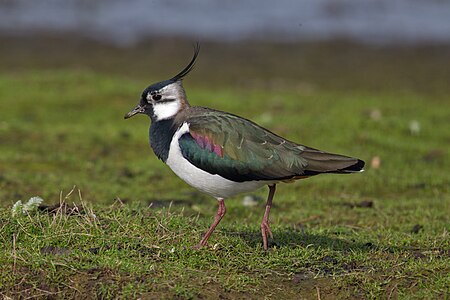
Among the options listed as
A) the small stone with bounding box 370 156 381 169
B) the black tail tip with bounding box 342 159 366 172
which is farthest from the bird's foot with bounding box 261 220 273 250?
the small stone with bounding box 370 156 381 169

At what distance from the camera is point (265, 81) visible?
56.0ft

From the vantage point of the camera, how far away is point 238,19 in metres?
21.4

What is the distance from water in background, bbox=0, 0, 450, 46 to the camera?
66.2 feet

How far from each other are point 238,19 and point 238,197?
12.4 m

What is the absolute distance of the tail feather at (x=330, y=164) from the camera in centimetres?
636

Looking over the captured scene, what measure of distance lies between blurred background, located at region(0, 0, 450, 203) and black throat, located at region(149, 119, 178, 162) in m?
2.69

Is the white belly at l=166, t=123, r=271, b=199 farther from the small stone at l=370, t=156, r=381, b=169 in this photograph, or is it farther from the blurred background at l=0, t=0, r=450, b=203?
the small stone at l=370, t=156, r=381, b=169

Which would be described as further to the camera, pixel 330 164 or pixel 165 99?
pixel 165 99

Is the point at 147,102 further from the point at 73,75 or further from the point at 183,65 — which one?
the point at 183,65

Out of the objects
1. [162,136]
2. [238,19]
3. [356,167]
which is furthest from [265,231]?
[238,19]

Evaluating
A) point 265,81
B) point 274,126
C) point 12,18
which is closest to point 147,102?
point 274,126

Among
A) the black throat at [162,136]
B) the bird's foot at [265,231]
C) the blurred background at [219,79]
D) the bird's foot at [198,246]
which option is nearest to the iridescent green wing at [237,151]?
the black throat at [162,136]

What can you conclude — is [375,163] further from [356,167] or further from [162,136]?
[162,136]

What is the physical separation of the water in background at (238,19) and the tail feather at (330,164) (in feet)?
44.1
